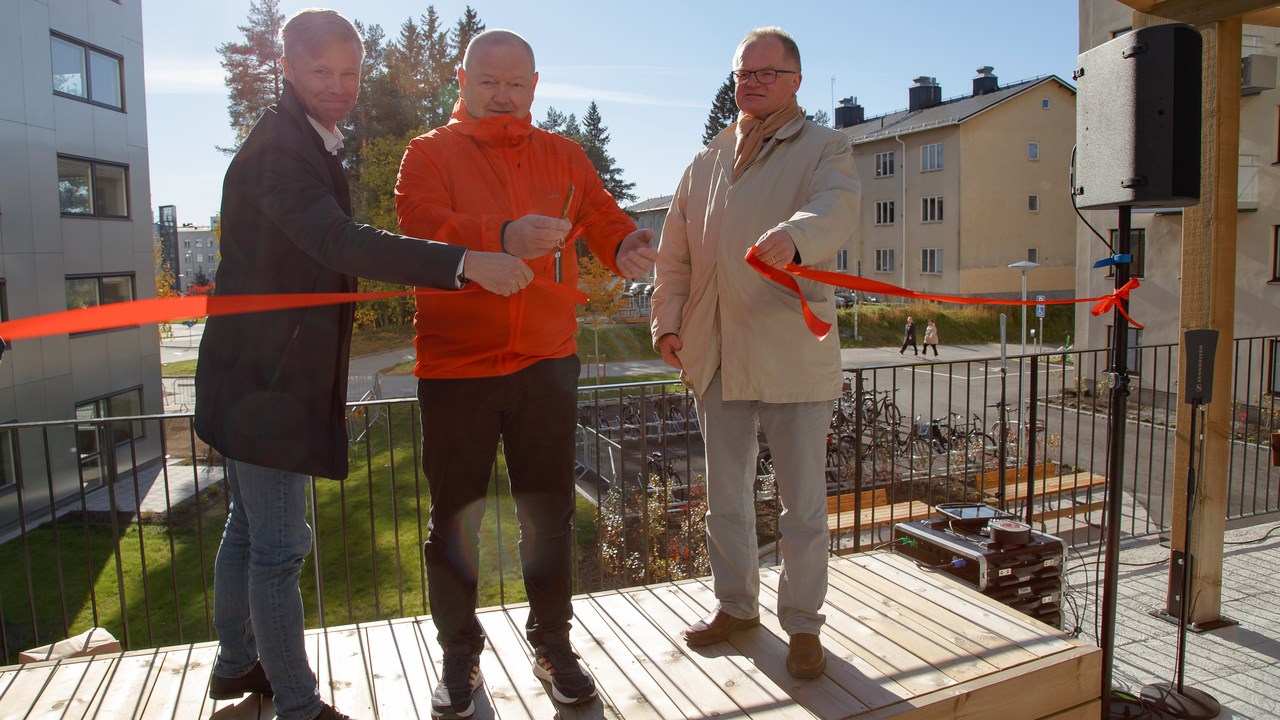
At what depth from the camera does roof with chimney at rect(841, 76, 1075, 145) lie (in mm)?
28672

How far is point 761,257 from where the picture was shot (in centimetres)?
214

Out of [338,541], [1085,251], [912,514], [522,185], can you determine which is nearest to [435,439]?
[522,185]

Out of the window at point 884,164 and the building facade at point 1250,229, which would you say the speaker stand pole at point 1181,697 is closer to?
the building facade at point 1250,229

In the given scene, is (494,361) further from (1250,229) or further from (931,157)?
(931,157)

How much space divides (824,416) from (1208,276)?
2029mm

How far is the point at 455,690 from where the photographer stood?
7.19ft

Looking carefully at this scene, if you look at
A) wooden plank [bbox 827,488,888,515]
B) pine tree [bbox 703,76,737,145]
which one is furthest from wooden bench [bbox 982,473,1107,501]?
pine tree [bbox 703,76,737,145]

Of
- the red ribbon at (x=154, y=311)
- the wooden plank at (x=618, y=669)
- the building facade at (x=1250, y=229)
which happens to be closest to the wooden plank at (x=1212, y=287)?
the wooden plank at (x=618, y=669)

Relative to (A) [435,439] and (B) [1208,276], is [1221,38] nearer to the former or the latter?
(B) [1208,276]

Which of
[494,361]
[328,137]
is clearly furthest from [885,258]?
[328,137]

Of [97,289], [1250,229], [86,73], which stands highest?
[86,73]

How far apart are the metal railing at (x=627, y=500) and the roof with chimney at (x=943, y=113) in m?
15.3

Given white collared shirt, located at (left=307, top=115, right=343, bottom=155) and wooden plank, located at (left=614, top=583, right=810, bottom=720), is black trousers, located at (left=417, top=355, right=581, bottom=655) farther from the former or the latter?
white collared shirt, located at (left=307, top=115, right=343, bottom=155)

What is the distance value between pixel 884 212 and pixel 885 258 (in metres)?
1.77
